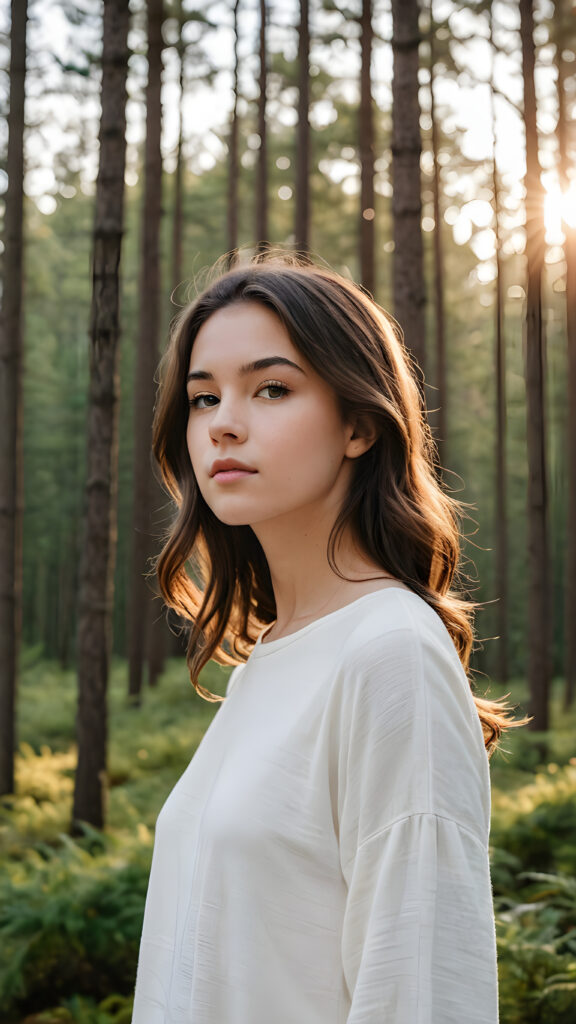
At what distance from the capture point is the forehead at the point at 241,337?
1579 millimetres

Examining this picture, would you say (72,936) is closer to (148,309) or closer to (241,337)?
(241,337)

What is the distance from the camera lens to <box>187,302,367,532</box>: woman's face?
154cm

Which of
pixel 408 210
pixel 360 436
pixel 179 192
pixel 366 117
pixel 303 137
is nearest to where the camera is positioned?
pixel 360 436

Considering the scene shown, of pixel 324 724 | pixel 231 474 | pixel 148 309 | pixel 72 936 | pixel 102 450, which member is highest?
pixel 148 309

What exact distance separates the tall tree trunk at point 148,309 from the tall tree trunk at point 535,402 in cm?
595

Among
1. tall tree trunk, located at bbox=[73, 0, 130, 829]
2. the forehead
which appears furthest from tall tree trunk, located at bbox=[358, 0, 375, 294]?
the forehead

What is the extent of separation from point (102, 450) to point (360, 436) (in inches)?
242

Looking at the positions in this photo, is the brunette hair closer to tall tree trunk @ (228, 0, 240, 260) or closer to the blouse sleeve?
the blouse sleeve

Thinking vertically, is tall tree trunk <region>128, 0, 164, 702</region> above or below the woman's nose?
above

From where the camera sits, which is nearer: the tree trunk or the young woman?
the young woman

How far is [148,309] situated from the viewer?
14.5m

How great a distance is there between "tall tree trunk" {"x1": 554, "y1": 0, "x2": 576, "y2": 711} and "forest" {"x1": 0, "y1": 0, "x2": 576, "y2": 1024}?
0.06 m

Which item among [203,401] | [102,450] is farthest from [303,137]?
[203,401]

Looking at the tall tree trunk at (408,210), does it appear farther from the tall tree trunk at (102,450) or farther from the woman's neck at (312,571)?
the woman's neck at (312,571)
